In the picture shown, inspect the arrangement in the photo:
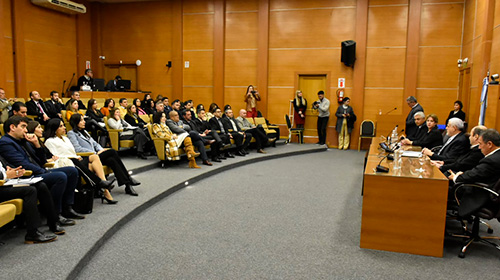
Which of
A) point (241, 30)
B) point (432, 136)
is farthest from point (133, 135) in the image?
point (241, 30)

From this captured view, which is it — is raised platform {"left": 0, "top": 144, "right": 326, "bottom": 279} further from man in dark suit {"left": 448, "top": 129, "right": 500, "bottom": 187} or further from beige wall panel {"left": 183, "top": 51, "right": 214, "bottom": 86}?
beige wall panel {"left": 183, "top": 51, "right": 214, "bottom": 86}

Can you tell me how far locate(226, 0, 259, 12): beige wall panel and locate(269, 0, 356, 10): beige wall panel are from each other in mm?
405

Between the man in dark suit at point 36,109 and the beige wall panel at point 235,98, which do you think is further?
the beige wall panel at point 235,98

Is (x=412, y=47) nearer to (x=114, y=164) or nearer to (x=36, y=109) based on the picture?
(x=114, y=164)

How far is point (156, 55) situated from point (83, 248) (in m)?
8.19

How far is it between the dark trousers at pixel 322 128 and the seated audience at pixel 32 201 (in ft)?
23.2

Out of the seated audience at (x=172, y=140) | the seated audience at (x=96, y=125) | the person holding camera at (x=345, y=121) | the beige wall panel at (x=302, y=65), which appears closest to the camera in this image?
the seated audience at (x=172, y=140)

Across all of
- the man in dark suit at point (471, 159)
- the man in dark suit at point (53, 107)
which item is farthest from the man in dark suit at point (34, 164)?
the man in dark suit at point (53, 107)

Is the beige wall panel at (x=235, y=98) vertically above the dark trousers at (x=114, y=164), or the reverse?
the beige wall panel at (x=235, y=98)

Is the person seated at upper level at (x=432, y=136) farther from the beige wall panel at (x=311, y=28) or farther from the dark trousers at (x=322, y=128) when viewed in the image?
the beige wall panel at (x=311, y=28)

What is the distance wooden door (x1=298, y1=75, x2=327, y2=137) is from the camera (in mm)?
9328

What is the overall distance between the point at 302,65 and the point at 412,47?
2525mm

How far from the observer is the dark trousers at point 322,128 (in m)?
9.08

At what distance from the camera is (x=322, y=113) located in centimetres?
903
